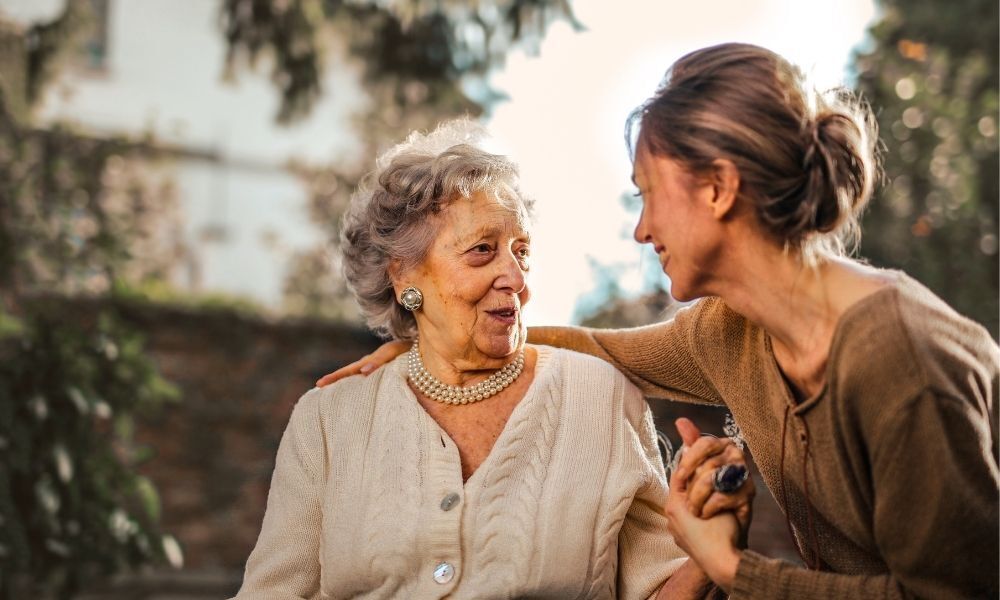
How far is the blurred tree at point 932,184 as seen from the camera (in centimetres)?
552

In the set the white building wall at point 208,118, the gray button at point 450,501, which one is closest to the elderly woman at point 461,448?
the gray button at point 450,501

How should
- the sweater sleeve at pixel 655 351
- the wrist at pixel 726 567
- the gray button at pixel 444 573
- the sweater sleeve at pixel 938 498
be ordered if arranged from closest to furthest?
the sweater sleeve at pixel 938 498 → the wrist at pixel 726 567 → the gray button at pixel 444 573 → the sweater sleeve at pixel 655 351

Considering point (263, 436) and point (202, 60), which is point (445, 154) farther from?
point (202, 60)

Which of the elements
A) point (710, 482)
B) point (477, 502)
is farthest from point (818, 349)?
point (477, 502)

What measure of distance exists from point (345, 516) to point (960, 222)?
4178 mm

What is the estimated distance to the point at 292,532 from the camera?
2582 mm

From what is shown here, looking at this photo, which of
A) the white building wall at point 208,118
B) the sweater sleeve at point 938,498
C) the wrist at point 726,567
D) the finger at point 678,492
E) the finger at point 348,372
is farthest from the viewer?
the white building wall at point 208,118

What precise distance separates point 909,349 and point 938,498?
0.24 m

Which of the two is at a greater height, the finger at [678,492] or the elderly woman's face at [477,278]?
the elderly woman's face at [477,278]

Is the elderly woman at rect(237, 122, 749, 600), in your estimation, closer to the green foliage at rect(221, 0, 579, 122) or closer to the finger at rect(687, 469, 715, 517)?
the finger at rect(687, 469, 715, 517)

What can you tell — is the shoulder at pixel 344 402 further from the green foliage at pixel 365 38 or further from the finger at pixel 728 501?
the green foliage at pixel 365 38

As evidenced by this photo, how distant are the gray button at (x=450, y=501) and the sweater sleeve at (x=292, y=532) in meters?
Answer: 0.33

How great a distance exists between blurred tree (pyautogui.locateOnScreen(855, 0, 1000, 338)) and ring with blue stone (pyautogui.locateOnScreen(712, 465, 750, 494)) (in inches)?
147

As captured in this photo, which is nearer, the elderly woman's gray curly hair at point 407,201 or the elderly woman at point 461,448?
the elderly woman at point 461,448
